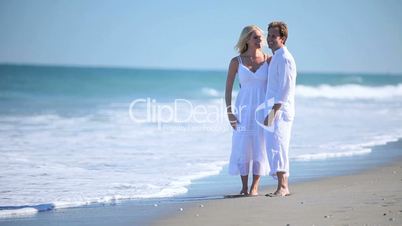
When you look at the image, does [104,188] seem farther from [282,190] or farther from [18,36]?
[18,36]

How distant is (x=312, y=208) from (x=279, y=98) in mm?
1173

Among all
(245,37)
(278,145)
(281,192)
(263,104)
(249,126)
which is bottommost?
(281,192)

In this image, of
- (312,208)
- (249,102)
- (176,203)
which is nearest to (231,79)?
(249,102)

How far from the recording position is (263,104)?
7062 mm

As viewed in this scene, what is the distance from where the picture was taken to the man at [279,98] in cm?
683

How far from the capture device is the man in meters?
6.83

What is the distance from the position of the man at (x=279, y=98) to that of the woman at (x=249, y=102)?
178 mm

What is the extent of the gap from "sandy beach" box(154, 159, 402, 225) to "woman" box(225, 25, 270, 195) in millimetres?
381

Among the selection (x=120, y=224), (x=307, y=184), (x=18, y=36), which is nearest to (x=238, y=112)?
(x=307, y=184)

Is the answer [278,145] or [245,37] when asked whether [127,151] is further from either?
[278,145]

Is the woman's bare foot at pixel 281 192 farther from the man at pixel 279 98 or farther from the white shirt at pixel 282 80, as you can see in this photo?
the white shirt at pixel 282 80

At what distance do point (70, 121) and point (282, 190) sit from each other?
470 inches

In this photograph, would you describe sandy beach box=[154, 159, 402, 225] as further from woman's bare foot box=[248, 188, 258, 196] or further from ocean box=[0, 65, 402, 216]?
ocean box=[0, 65, 402, 216]

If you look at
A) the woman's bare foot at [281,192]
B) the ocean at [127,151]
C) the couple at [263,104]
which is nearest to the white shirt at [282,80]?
the couple at [263,104]
